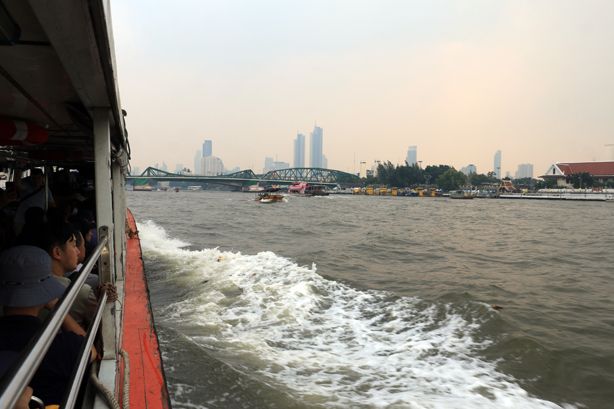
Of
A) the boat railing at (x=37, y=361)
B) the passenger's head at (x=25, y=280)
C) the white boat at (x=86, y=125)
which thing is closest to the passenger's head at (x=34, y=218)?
the white boat at (x=86, y=125)

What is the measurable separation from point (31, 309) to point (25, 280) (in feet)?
0.38

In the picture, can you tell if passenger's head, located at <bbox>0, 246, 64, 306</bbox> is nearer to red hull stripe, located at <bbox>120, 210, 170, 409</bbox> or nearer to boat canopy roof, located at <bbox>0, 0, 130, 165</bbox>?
boat canopy roof, located at <bbox>0, 0, 130, 165</bbox>

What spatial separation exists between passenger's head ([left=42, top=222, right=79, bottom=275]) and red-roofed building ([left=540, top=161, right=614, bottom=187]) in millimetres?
108533

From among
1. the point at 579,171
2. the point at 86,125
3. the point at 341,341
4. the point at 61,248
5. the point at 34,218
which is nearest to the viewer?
the point at 61,248

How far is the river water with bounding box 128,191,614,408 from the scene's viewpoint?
432cm

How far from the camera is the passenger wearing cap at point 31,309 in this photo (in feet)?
5.29

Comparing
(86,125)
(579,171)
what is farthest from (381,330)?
(579,171)

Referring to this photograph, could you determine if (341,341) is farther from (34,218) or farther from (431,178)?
(431,178)

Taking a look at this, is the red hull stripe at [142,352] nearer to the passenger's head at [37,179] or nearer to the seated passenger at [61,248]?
the seated passenger at [61,248]

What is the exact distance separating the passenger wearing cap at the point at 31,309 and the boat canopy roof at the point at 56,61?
0.85 meters

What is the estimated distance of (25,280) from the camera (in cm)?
168

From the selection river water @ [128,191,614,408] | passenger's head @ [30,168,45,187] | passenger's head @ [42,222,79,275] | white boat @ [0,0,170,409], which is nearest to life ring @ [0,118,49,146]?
white boat @ [0,0,170,409]

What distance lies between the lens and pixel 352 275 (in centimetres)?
982

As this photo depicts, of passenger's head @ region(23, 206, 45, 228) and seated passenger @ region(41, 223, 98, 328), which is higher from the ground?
passenger's head @ region(23, 206, 45, 228)
